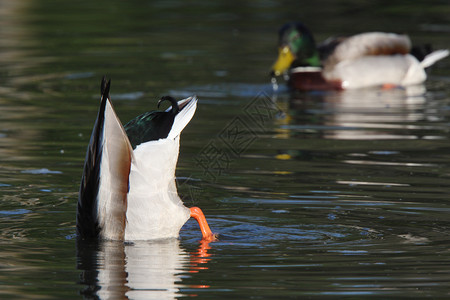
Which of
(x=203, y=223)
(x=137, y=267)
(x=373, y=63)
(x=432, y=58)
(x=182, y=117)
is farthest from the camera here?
(x=432, y=58)

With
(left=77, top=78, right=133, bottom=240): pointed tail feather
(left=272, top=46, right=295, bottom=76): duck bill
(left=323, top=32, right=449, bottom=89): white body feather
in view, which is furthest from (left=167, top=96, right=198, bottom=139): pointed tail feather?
(left=323, top=32, right=449, bottom=89): white body feather

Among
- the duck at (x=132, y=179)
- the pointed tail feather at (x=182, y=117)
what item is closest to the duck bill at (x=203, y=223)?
the duck at (x=132, y=179)

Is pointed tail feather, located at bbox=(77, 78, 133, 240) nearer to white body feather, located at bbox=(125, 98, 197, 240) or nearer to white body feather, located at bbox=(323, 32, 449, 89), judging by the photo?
white body feather, located at bbox=(125, 98, 197, 240)

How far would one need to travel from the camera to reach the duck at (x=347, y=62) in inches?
601

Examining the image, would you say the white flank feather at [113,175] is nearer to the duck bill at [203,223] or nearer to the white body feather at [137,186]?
the white body feather at [137,186]

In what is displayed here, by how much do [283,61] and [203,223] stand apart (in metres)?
8.55

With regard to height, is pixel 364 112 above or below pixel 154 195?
above

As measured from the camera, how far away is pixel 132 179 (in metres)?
6.62

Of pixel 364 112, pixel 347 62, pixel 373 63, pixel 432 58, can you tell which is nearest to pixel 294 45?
pixel 347 62

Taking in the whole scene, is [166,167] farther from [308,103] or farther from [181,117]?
[308,103]

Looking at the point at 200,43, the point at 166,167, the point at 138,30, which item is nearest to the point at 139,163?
the point at 166,167

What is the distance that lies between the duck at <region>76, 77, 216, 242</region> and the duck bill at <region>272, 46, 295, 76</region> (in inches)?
322

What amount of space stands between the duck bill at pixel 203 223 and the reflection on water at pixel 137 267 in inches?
4.3

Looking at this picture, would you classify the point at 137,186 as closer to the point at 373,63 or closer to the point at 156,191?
the point at 156,191
